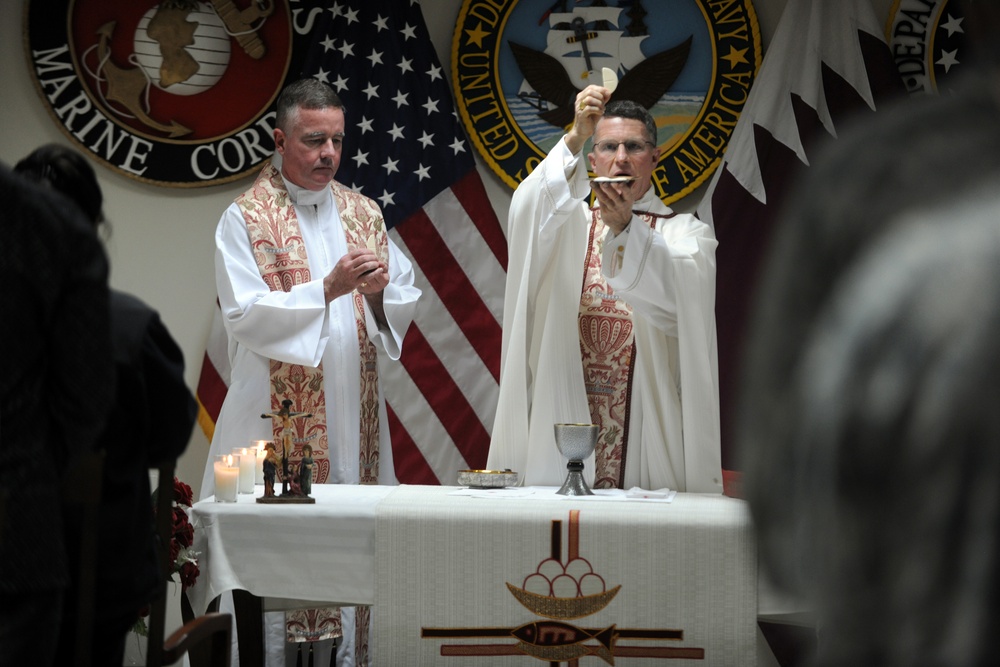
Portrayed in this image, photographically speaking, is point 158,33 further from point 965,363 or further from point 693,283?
point 965,363

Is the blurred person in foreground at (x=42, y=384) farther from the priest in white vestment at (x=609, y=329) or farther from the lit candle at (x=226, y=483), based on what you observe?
the priest in white vestment at (x=609, y=329)

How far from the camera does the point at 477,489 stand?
4.09 meters

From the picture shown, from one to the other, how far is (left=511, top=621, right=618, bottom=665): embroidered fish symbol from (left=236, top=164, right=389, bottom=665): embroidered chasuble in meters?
1.37

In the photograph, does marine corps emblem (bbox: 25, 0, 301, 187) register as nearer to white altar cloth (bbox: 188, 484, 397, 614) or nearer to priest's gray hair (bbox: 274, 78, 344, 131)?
priest's gray hair (bbox: 274, 78, 344, 131)

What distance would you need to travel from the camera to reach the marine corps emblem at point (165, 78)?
6.25m

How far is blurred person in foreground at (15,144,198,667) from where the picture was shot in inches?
93.5

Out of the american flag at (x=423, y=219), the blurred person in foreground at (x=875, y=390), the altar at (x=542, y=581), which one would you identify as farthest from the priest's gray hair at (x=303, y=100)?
the blurred person in foreground at (x=875, y=390)

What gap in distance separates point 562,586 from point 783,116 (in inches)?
127

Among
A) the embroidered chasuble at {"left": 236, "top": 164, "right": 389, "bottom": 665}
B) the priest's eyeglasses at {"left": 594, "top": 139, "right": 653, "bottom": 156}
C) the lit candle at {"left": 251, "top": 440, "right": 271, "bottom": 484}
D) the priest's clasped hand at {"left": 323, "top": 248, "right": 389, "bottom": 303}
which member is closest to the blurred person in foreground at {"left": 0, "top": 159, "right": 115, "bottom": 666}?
the lit candle at {"left": 251, "top": 440, "right": 271, "bottom": 484}

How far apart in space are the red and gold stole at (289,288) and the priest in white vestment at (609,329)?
815mm

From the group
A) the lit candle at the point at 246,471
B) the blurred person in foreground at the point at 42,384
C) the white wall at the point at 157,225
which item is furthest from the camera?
the white wall at the point at 157,225

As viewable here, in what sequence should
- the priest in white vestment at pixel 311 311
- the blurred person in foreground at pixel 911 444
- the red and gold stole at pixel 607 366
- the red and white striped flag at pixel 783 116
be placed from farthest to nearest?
the red and white striped flag at pixel 783 116 < the priest in white vestment at pixel 311 311 < the red and gold stole at pixel 607 366 < the blurred person in foreground at pixel 911 444

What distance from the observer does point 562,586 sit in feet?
11.6

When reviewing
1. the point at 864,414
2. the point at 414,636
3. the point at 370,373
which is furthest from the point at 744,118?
the point at 864,414
